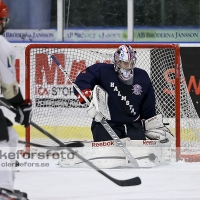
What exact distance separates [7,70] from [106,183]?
1.43 meters

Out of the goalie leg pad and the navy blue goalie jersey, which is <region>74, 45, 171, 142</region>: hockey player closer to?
the navy blue goalie jersey

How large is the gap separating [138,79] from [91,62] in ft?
2.87

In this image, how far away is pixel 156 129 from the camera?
5.59 meters

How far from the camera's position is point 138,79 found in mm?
5516

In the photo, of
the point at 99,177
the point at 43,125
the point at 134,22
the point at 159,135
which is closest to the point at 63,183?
the point at 99,177

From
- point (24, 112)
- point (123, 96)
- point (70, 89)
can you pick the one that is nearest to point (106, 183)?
point (123, 96)

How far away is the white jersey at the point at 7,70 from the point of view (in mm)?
3557

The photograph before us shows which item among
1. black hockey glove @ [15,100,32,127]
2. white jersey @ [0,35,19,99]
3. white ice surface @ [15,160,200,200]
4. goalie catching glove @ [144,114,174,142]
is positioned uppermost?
white jersey @ [0,35,19,99]

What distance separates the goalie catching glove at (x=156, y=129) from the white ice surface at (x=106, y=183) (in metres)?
0.22

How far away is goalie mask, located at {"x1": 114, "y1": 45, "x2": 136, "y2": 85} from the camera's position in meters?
5.32

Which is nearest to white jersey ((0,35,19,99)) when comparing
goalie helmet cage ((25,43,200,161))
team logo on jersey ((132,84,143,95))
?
team logo on jersey ((132,84,143,95))

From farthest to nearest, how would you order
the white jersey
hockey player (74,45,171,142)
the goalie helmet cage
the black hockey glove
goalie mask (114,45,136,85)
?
the goalie helmet cage → hockey player (74,45,171,142) → goalie mask (114,45,136,85) → the black hockey glove → the white jersey

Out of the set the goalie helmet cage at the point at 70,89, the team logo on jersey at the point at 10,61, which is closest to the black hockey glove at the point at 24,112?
the team logo on jersey at the point at 10,61

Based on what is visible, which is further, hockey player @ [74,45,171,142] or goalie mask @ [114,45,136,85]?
hockey player @ [74,45,171,142]
